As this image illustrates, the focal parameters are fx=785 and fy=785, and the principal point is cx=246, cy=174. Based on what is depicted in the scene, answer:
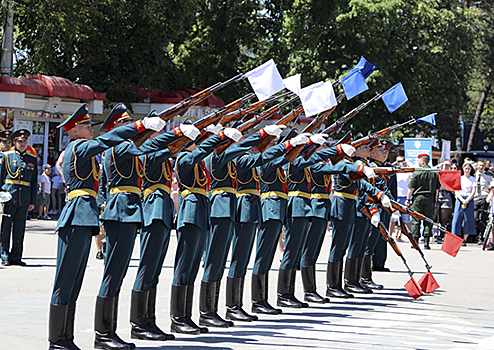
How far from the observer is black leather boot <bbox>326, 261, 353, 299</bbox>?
958 cm

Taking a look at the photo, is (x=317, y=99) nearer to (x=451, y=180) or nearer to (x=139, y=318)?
(x=451, y=180)

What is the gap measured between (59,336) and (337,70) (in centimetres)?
2153

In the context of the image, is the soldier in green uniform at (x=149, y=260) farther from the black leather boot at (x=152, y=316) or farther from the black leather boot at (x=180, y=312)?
the black leather boot at (x=180, y=312)

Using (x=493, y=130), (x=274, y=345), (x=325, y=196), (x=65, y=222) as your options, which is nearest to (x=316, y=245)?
(x=325, y=196)

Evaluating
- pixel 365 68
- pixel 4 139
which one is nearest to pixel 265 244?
pixel 365 68

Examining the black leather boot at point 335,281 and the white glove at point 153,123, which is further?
the black leather boot at point 335,281

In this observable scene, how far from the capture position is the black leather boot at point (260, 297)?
8189mm

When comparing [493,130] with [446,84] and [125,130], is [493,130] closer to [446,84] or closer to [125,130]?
[446,84]

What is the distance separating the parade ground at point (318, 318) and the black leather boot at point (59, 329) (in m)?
0.40

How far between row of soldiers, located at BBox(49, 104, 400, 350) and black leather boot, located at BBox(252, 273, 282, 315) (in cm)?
1

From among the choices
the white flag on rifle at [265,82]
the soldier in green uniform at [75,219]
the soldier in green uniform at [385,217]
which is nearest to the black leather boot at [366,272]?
the soldier in green uniform at [385,217]

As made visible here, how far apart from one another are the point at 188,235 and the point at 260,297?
1.57m

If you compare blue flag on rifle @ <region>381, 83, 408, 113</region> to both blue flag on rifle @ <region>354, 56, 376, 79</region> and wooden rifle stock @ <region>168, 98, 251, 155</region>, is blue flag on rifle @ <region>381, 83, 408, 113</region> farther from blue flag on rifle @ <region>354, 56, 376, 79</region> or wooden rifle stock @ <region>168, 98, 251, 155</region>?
wooden rifle stock @ <region>168, 98, 251, 155</region>

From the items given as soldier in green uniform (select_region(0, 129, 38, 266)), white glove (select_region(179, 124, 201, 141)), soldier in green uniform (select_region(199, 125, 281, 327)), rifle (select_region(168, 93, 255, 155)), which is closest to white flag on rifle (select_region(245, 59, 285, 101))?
rifle (select_region(168, 93, 255, 155))
